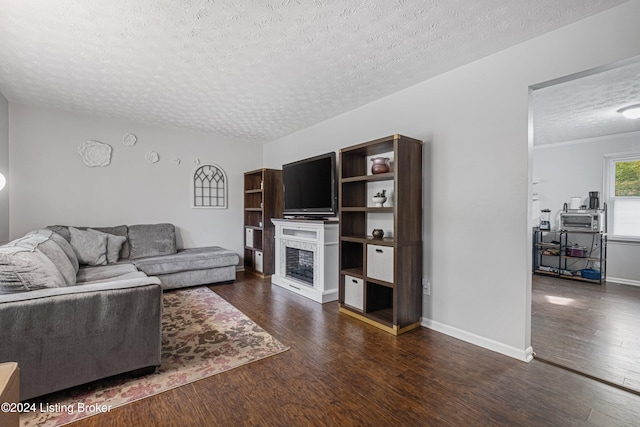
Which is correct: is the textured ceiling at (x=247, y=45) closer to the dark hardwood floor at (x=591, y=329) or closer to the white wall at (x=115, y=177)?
the white wall at (x=115, y=177)

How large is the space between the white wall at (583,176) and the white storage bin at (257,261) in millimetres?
5352

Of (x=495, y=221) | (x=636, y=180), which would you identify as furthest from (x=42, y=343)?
(x=636, y=180)

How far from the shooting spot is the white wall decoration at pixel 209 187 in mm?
5043

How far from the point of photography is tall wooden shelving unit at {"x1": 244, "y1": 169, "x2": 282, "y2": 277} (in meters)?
4.80

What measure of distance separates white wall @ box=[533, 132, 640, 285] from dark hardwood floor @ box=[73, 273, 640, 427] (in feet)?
13.1

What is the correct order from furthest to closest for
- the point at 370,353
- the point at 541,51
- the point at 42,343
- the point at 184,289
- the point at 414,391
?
the point at 184,289 < the point at 370,353 < the point at 541,51 < the point at 414,391 < the point at 42,343

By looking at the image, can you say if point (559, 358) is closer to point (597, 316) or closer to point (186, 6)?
point (597, 316)

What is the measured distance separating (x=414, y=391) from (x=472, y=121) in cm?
217

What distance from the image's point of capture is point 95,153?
418 centimetres

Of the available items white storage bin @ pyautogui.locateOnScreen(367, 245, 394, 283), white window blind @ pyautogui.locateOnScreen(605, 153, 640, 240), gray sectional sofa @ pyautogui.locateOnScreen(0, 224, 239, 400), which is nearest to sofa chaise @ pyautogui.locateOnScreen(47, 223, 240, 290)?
gray sectional sofa @ pyautogui.locateOnScreen(0, 224, 239, 400)

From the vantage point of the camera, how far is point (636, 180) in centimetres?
459

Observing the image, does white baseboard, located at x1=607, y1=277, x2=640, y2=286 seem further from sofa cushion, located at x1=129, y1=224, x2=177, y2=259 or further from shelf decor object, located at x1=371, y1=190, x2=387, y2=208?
sofa cushion, located at x1=129, y1=224, x2=177, y2=259

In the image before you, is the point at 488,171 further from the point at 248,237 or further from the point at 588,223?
the point at 248,237

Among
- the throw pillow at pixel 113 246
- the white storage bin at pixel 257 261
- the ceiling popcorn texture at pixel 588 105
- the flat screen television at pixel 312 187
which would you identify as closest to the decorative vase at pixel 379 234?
the flat screen television at pixel 312 187
